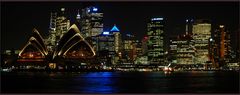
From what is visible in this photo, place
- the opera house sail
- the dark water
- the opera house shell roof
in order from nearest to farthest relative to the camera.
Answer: the dark water → the opera house shell roof → the opera house sail

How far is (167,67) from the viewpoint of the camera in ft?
149

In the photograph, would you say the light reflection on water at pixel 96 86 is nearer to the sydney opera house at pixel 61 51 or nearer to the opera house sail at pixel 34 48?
the sydney opera house at pixel 61 51

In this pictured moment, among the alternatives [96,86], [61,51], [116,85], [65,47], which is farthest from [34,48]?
[96,86]

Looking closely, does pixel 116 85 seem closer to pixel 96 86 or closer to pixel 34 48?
pixel 96 86

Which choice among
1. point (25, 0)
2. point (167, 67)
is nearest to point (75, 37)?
point (167, 67)

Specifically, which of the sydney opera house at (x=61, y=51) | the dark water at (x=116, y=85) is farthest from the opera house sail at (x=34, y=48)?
the dark water at (x=116, y=85)

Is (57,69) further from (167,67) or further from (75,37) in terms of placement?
(167,67)

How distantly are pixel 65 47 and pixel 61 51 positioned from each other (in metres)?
0.67

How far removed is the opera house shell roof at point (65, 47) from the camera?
113 feet

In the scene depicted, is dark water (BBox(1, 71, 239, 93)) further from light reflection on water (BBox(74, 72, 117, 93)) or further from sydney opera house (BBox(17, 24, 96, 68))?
sydney opera house (BBox(17, 24, 96, 68))

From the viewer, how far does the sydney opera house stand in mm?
34562

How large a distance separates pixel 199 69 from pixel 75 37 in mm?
18884

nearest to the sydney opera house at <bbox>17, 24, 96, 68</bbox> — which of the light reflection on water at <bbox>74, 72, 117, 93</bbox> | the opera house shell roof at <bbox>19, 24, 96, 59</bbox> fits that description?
the opera house shell roof at <bbox>19, 24, 96, 59</bbox>

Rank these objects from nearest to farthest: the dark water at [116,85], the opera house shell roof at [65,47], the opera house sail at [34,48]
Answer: the dark water at [116,85]
the opera house shell roof at [65,47]
the opera house sail at [34,48]
